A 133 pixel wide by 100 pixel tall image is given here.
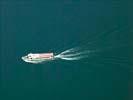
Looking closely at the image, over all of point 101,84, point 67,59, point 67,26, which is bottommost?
point 101,84

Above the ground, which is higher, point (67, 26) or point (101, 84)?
point (67, 26)

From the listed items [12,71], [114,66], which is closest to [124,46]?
[114,66]

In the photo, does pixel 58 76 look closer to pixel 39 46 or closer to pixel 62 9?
pixel 39 46

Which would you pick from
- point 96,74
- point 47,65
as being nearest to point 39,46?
point 47,65

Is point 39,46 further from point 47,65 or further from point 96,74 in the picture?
point 96,74

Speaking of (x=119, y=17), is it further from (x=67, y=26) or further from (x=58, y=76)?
(x=58, y=76)

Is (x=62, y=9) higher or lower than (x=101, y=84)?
higher
